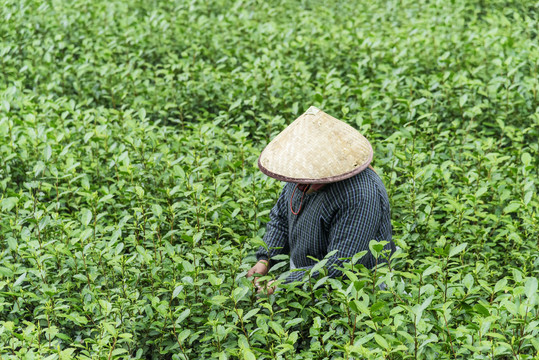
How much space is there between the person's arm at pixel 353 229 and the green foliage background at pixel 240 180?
0.12 meters

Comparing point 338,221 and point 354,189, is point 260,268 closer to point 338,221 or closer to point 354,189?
point 338,221

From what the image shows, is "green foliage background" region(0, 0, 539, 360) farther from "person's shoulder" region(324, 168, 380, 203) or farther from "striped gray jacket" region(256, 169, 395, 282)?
"person's shoulder" region(324, 168, 380, 203)

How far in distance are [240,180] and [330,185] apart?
3.16 feet

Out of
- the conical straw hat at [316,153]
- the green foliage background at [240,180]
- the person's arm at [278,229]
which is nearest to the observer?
the green foliage background at [240,180]

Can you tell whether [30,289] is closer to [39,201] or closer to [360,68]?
[39,201]

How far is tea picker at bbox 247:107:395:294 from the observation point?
8.55 ft

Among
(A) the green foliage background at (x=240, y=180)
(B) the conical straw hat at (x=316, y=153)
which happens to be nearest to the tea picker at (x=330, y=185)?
(B) the conical straw hat at (x=316, y=153)

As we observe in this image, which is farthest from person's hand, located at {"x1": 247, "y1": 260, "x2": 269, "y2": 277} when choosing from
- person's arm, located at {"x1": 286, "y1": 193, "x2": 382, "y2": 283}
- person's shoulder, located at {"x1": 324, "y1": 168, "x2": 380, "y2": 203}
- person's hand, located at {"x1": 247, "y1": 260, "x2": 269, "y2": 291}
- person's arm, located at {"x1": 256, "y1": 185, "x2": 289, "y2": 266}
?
person's shoulder, located at {"x1": 324, "y1": 168, "x2": 380, "y2": 203}

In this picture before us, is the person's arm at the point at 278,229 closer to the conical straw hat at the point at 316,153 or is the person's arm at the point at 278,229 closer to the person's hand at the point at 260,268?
the person's hand at the point at 260,268

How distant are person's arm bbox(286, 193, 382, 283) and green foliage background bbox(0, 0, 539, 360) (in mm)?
122

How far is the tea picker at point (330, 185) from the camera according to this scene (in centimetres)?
261

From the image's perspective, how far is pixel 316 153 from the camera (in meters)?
2.62

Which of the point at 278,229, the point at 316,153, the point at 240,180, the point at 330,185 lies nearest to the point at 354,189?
the point at 330,185

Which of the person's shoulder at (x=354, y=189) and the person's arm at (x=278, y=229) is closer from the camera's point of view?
the person's shoulder at (x=354, y=189)
